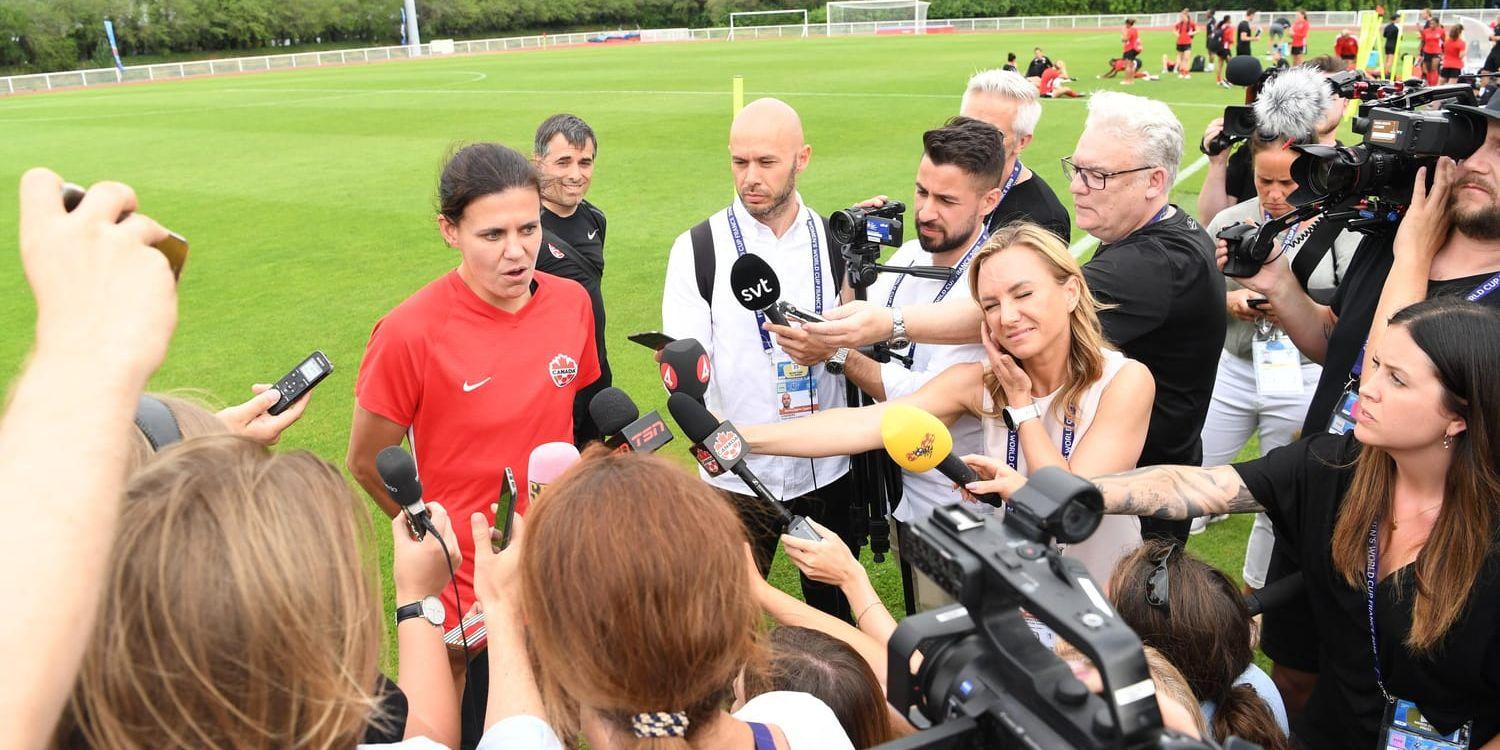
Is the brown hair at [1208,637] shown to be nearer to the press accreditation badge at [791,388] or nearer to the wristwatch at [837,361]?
the wristwatch at [837,361]

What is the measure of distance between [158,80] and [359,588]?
4918 cm

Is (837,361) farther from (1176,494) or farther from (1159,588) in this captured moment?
(1159,588)

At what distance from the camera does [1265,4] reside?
177ft

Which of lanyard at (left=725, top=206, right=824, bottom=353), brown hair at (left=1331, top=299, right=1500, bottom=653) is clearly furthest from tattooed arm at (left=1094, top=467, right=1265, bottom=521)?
lanyard at (left=725, top=206, right=824, bottom=353)

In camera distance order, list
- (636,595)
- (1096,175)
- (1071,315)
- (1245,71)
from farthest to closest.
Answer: (1245,71)
(1096,175)
(1071,315)
(636,595)

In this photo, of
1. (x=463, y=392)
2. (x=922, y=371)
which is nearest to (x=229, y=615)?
(x=463, y=392)

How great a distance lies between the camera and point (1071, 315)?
296 cm

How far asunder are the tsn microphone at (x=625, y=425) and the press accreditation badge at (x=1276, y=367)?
9.74ft

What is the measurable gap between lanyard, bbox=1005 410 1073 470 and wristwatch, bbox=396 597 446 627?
1.70 m

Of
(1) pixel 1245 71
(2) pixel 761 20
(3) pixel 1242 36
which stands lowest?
(1) pixel 1245 71

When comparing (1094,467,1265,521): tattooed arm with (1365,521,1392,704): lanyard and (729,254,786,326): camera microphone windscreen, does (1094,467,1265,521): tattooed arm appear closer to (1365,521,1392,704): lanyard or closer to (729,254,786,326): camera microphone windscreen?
(1365,521,1392,704): lanyard

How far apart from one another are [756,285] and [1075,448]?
43.8 inches

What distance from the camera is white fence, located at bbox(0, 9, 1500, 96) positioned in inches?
1602

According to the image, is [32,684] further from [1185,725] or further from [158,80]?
[158,80]
